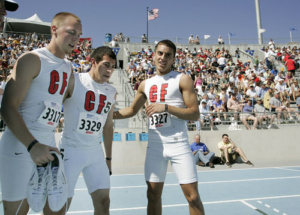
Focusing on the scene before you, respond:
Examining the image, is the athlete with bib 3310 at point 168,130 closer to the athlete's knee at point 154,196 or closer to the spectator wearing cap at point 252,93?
the athlete's knee at point 154,196

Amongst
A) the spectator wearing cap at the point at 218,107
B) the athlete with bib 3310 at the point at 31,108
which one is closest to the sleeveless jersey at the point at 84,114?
the athlete with bib 3310 at the point at 31,108

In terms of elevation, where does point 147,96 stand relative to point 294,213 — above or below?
above

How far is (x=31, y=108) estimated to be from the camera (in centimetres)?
218

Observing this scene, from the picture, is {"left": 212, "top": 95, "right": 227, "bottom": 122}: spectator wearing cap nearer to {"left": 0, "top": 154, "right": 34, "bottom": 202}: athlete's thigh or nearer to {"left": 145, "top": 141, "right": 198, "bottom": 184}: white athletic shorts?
{"left": 145, "top": 141, "right": 198, "bottom": 184}: white athletic shorts

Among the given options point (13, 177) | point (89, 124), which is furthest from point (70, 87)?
point (13, 177)

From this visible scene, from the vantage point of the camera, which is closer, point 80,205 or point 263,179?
point 80,205

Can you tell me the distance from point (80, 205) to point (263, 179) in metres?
5.40

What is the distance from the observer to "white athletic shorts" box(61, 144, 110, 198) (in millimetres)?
2801

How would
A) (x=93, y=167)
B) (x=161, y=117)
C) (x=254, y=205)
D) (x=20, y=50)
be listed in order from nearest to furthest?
1. (x=93, y=167)
2. (x=161, y=117)
3. (x=254, y=205)
4. (x=20, y=50)

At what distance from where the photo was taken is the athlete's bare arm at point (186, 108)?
10.2 feet

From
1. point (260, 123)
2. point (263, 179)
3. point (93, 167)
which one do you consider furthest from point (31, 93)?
point (260, 123)

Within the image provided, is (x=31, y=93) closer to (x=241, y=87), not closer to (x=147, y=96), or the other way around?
(x=147, y=96)

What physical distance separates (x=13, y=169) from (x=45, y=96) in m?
0.66

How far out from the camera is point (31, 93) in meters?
2.15
